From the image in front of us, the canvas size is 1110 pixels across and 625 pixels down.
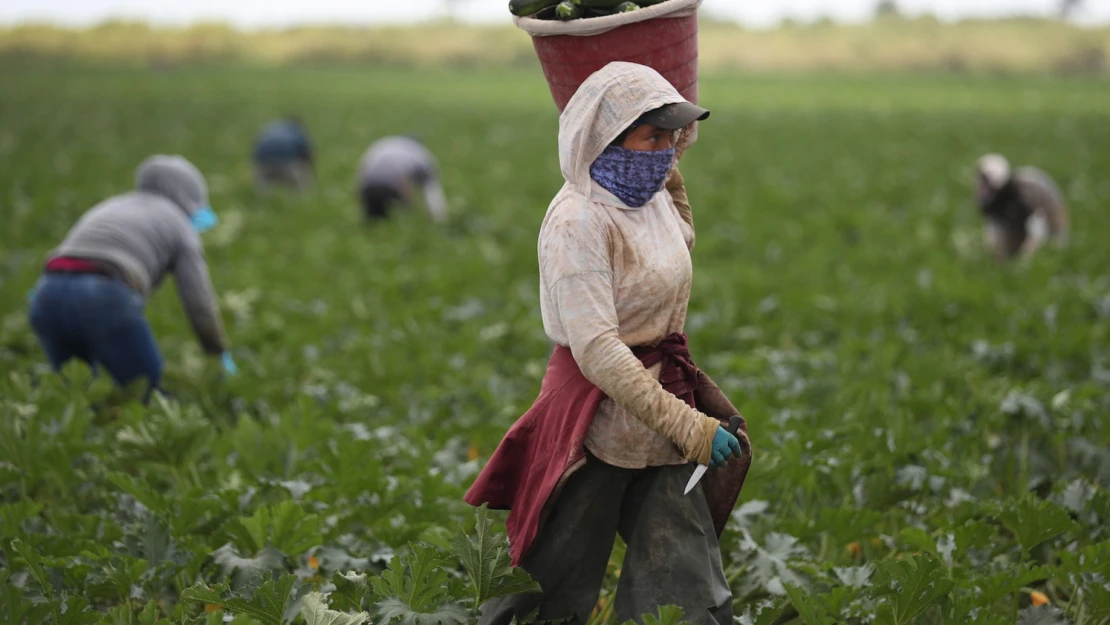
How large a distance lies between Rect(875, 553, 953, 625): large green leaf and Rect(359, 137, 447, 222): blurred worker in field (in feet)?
31.4

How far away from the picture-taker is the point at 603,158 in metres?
2.64

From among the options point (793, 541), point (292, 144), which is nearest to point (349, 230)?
point (292, 144)

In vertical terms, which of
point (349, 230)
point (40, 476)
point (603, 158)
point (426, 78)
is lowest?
point (426, 78)

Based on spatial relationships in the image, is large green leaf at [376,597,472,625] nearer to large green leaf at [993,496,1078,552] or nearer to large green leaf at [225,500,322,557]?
large green leaf at [225,500,322,557]

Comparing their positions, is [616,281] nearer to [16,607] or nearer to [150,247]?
[16,607]

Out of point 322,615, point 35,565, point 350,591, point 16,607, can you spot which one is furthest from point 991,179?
point 16,607

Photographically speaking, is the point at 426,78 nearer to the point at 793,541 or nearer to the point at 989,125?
the point at 989,125

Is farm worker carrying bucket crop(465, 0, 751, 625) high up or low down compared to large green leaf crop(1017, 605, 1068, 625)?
up

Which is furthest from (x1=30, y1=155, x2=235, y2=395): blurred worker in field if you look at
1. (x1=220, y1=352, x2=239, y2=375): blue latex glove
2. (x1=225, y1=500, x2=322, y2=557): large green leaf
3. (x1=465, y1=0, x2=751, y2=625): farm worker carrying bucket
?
(x1=465, y1=0, x2=751, y2=625): farm worker carrying bucket

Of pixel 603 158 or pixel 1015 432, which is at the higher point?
pixel 603 158

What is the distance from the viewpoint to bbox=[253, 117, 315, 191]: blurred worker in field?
48.5ft

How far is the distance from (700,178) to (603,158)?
13731mm

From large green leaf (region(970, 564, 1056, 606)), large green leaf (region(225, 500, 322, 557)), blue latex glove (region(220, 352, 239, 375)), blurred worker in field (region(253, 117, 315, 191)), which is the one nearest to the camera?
large green leaf (region(970, 564, 1056, 606))

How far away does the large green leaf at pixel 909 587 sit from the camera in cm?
281
